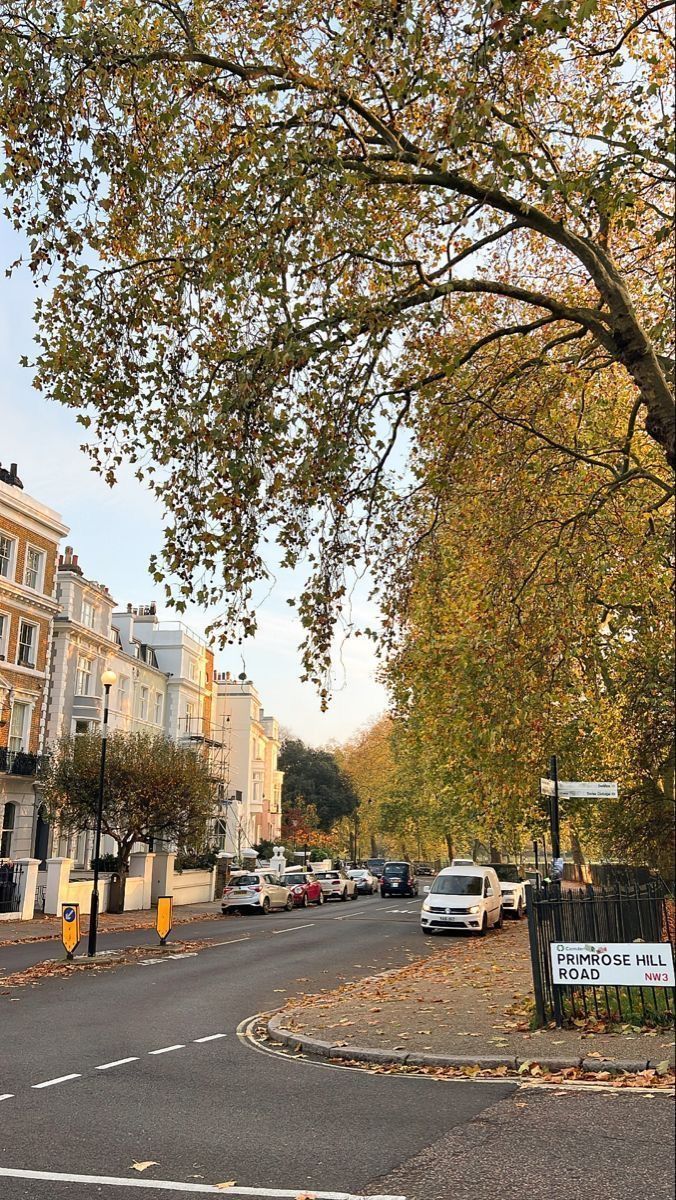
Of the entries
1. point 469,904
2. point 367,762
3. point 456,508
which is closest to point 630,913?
point 456,508

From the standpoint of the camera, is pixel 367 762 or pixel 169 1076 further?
pixel 367 762

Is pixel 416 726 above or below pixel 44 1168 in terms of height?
above

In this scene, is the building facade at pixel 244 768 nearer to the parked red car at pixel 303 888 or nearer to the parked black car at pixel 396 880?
the parked black car at pixel 396 880

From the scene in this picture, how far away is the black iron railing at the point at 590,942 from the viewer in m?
11.1

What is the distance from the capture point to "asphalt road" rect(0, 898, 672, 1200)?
19.9 ft

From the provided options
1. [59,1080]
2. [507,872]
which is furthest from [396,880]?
[59,1080]

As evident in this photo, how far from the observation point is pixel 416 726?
30438 mm

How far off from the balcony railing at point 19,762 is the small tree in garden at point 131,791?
3.23 ft

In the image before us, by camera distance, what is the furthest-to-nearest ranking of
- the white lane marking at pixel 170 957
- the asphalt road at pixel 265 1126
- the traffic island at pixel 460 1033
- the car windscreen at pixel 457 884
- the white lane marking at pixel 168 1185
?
the car windscreen at pixel 457 884 → the white lane marking at pixel 170 957 → the traffic island at pixel 460 1033 → the asphalt road at pixel 265 1126 → the white lane marking at pixel 168 1185

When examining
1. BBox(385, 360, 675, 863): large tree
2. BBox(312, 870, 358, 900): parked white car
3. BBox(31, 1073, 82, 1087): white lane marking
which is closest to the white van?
BBox(385, 360, 675, 863): large tree

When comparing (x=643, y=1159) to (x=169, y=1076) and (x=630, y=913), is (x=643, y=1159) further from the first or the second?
(x=630, y=913)

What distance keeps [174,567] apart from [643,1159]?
289 inches

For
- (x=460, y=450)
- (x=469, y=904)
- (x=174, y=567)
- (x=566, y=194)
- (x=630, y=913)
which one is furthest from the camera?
(x=469, y=904)

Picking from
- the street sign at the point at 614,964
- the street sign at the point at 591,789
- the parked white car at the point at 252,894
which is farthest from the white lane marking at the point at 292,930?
the street sign at the point at 614,964
